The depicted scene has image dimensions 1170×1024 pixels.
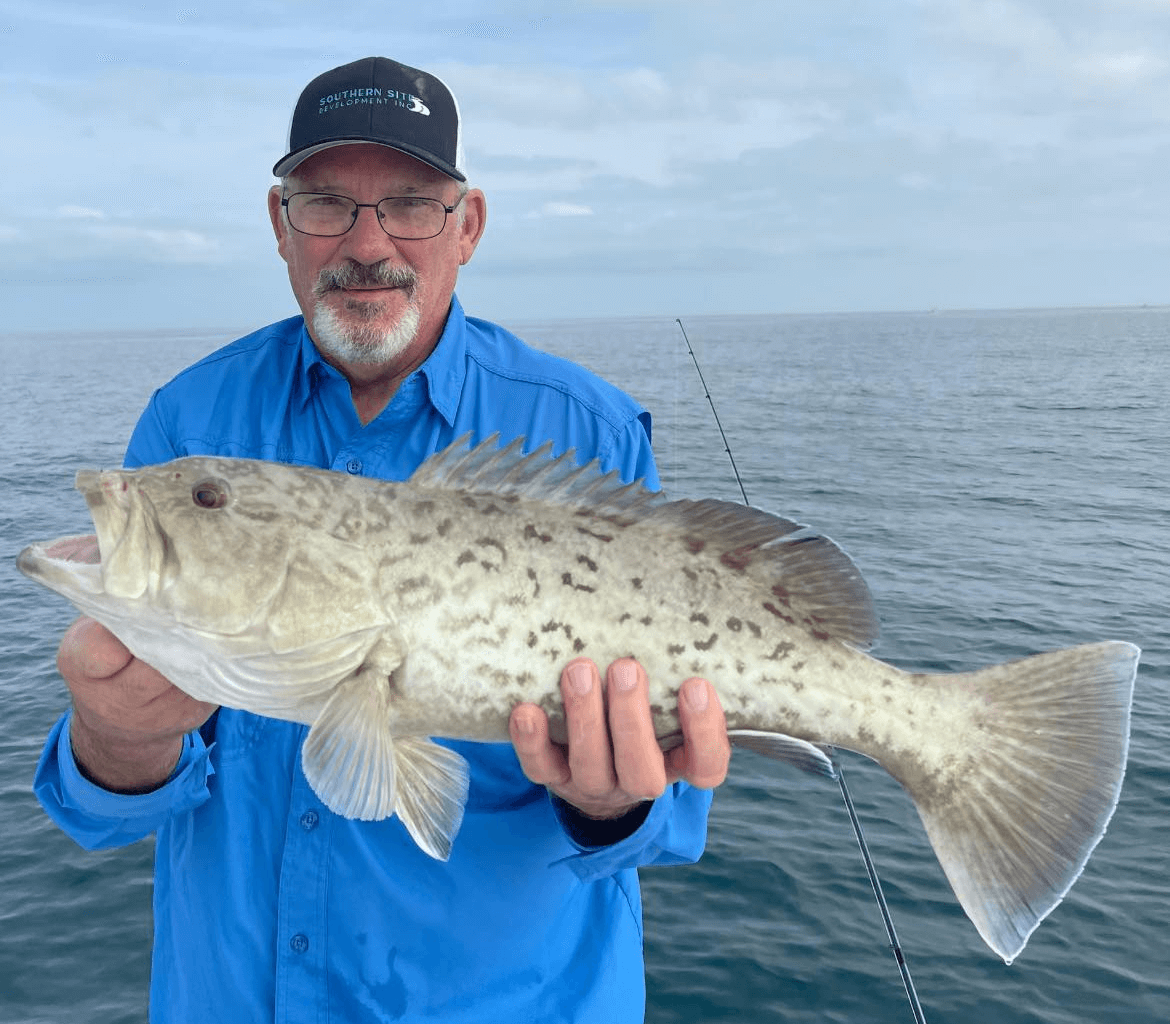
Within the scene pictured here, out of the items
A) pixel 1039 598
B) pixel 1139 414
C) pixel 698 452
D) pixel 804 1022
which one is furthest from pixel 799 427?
pixel 804 1022

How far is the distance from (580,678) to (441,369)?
122cm

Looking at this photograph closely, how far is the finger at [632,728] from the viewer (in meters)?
2.58

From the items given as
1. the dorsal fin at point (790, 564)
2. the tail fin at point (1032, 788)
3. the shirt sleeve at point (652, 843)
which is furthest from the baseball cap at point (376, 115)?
the tail fin at point (1032, 788)

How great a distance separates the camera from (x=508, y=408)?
11.1 feet

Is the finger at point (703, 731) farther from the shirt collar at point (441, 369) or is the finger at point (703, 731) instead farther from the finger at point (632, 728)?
the shirt collar at point (441, 369)

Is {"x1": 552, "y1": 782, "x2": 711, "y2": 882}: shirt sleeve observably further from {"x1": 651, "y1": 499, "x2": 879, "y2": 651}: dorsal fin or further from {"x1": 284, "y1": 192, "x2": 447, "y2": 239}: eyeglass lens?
{"x1": 284, "y1": 192, "x2": 447, "y2": 239}: eyeglass lens

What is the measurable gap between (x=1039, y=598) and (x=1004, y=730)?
14365 mm

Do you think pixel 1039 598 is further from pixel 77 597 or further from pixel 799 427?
pixel 799 427

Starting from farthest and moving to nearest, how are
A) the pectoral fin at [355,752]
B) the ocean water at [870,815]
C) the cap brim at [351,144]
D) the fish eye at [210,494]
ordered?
the ocean water at [870,815] → the cap brim at [351,144] → the fish eye at [210,494] → the pectoral fin at [355,752]

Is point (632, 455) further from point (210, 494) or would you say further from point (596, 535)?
point (210, 494)

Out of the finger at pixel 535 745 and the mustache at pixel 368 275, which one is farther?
the mustache at pixel 368 275

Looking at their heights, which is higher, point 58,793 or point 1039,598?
point 58,793

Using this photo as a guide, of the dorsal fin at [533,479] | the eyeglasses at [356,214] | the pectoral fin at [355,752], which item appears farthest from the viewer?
the eyeglasses at [356,214]

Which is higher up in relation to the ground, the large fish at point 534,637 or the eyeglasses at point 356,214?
the eyeglasses at point 356,214
